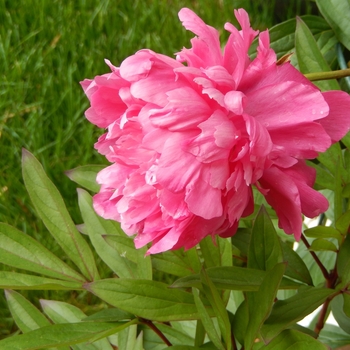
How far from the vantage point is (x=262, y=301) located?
39 cm

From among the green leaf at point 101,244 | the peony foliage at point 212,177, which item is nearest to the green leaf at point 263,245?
the peony foliage at point 212,177

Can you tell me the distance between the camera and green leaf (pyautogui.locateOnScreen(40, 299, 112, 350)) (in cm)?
55

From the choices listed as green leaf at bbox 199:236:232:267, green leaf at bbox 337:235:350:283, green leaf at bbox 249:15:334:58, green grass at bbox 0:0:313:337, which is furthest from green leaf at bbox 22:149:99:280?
green grass at bbox 0:0:313:337

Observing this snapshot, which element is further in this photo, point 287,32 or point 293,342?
point 287,32

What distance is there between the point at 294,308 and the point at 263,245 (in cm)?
6

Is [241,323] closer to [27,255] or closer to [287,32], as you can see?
[27,255]

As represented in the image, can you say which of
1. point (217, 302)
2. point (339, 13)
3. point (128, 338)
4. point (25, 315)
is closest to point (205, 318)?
point (217, 302)

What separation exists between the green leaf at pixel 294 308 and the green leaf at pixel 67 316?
20 centimetres

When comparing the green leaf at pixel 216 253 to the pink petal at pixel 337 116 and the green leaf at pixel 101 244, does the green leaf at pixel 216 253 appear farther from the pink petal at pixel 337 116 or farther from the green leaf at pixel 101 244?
the pink petal at pixel 337 116

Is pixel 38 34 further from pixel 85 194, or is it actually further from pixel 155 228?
pixel 155 228

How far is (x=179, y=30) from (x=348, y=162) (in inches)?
35.7

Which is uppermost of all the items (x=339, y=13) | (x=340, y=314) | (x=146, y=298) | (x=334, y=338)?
(x=339, y=13)

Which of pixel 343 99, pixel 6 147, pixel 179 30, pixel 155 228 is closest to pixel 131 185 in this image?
pixel 155 228

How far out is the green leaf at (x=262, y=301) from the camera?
377mm
